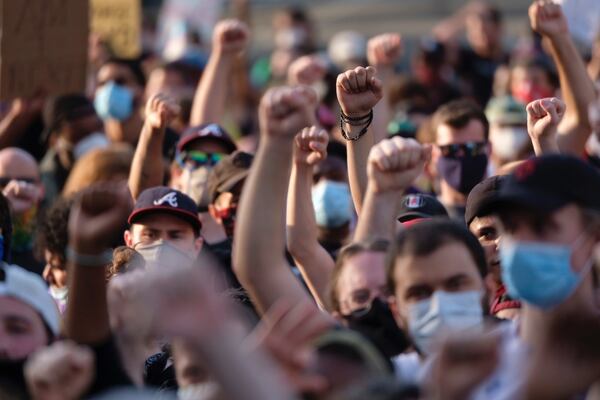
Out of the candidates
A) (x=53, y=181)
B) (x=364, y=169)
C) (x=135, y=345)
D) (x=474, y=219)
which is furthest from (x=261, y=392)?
(x=53, y=181)

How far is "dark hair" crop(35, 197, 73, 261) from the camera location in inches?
236

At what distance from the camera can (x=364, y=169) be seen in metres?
5.34

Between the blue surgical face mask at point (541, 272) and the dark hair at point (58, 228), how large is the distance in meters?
2.79

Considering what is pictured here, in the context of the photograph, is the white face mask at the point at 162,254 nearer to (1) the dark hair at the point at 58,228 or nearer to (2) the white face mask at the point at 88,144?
(1) the dark hair at the point at 58,228

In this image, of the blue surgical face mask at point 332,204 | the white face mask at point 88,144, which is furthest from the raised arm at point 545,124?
the white face mask at point 88,144

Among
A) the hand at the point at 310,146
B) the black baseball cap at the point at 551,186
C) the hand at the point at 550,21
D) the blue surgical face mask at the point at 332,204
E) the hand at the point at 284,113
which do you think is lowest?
the blue surgical face mask at the point at 332,204

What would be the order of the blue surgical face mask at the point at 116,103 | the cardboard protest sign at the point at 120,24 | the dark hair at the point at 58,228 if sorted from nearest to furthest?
the dark hair at the point at 58,228
the blue surgical face mask at the point at 116,103
the cardboard protest sign at the point at 120,24

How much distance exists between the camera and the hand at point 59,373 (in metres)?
3.44

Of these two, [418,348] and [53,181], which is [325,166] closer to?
[53,181]

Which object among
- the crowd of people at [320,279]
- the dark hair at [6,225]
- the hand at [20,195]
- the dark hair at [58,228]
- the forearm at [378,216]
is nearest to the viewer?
the crowd of people at [320,279]

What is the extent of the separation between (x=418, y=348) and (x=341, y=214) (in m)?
2.75

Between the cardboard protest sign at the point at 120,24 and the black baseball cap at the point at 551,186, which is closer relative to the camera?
the black baseball cap at the point at 551,186

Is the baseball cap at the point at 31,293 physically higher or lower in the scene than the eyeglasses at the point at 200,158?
higher

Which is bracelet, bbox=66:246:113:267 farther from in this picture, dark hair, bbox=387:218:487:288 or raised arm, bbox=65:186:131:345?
dark hair, bbox=387:218:487:288
